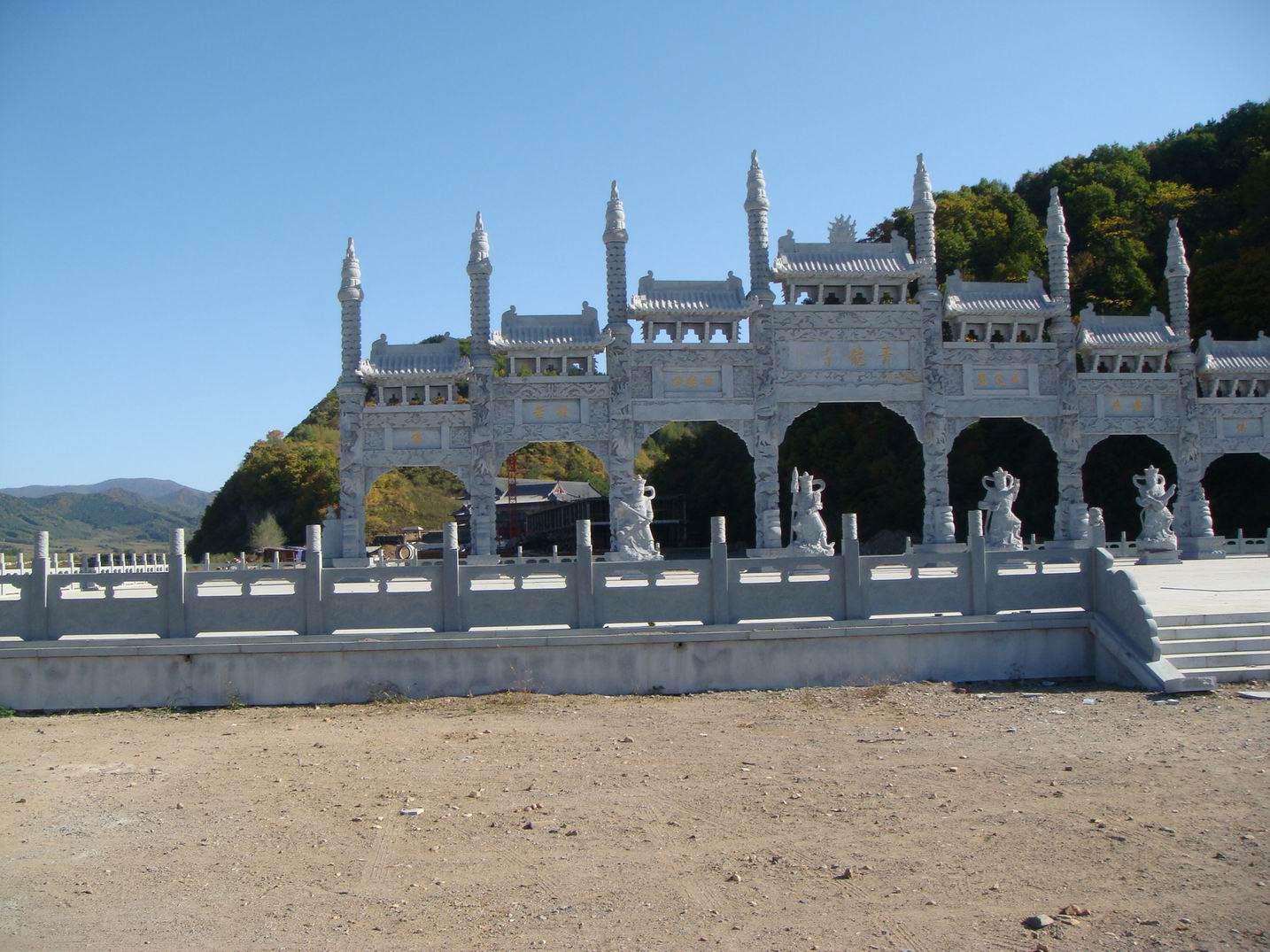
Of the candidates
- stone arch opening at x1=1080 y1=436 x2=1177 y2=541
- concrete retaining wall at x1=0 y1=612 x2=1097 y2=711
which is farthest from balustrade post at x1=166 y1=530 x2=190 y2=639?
stone arch opening at x1=1080 y1=436 x2=1177 y2=541

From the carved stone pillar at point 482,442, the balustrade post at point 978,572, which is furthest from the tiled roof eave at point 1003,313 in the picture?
the balustrade post at point 978,572

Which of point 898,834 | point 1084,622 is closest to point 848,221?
point 1084,622

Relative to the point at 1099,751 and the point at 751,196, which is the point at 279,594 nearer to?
the point at 1099,751

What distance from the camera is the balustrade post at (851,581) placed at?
12375 mm

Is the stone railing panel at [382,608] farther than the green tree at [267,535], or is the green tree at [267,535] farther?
the green tree at [267,535]

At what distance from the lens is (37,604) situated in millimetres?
12258

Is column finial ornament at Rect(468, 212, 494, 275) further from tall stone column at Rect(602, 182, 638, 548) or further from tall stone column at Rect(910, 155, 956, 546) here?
tall stone column at Rect(910, 155, 956, 546)

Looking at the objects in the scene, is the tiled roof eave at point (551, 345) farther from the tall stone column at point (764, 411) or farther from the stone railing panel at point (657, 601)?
the stone railing panel at point (657, 601)

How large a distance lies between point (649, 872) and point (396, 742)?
4.03 metres

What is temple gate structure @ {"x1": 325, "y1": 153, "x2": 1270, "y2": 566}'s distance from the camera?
73.9 ft

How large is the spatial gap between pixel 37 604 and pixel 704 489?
29.3 m

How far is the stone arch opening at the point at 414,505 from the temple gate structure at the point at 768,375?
1749cm

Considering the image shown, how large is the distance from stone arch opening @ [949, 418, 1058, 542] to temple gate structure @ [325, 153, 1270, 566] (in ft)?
21.4

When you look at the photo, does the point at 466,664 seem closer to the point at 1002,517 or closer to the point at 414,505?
the point at 1002,517
